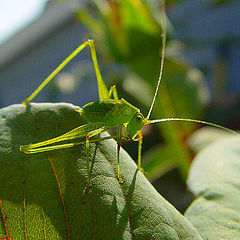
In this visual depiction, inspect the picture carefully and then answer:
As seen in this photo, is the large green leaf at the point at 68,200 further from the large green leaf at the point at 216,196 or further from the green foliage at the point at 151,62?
the green foliage at the point at 151,62

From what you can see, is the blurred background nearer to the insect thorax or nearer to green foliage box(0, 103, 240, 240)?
the insect thorax

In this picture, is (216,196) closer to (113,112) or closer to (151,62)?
(113,112)

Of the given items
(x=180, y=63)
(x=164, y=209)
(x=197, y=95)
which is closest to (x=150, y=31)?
(x=180, y=63)

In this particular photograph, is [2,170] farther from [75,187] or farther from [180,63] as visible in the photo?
[180,63]

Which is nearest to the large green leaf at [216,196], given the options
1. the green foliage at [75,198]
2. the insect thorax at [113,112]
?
the green foliage at [75,198]

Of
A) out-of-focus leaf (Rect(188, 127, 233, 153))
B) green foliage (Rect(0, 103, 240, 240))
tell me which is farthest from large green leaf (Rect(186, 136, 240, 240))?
out-of-focus leaf (Rect(188, 127, 233, 153))

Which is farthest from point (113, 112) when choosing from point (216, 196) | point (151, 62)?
point (151, 62)

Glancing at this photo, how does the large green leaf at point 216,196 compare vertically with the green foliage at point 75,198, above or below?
below
